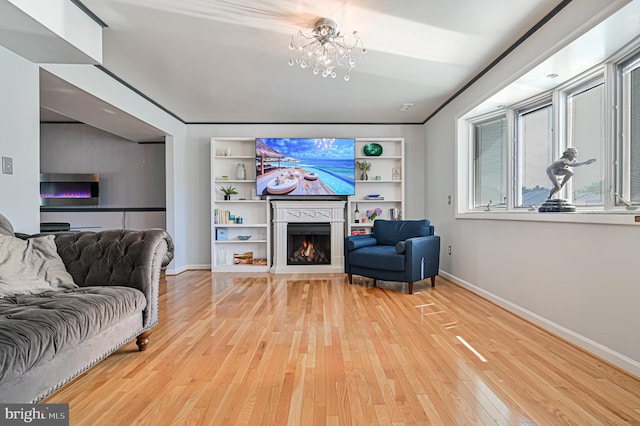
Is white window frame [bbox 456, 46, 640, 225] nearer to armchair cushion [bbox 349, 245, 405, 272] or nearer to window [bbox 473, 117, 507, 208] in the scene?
window [bbox 473, 117, 507, 208]

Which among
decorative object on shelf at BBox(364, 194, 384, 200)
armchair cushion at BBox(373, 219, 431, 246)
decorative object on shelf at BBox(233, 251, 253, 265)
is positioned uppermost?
decorative object on shelf at BBox(364, 194, 384, 200)

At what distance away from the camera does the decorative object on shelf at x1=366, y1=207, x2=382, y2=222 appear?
5.81 metres

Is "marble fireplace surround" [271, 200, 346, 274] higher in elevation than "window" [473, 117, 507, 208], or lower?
lower

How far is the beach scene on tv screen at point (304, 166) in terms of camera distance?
555 centimetres

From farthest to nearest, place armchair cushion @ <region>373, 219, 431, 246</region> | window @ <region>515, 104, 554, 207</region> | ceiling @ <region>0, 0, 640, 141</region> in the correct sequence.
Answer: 1. armchair cushion @ <region>373, 219, 431, 246</region>
2. window @ <region>515, 104, 554, 207</region>
3. ceiling @ <region>0, 0, 640, 141</region>

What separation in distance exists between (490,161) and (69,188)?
22.4 ft

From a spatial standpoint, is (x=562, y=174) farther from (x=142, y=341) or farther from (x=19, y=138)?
(x=19, y=138)

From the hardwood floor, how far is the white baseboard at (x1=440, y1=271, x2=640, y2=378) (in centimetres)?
6

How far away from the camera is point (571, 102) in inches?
121

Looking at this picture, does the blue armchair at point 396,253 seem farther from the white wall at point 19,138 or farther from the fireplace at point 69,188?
the fireplace at point 69,188

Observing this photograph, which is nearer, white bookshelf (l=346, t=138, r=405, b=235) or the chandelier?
the chandelier

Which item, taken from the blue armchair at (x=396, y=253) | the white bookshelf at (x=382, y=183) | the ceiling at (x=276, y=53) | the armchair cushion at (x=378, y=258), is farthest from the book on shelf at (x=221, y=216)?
the armchair cushion at (x=378, y=258)

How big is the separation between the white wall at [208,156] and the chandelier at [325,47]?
2.28 metres

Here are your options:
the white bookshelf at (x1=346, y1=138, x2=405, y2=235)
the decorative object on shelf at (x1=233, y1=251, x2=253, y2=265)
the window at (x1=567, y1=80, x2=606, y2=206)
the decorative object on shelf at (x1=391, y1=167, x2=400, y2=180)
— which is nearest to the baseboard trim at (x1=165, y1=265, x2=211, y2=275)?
the decorative object on shelf at (x1=233, y1=251, x2=253, y2=265)
